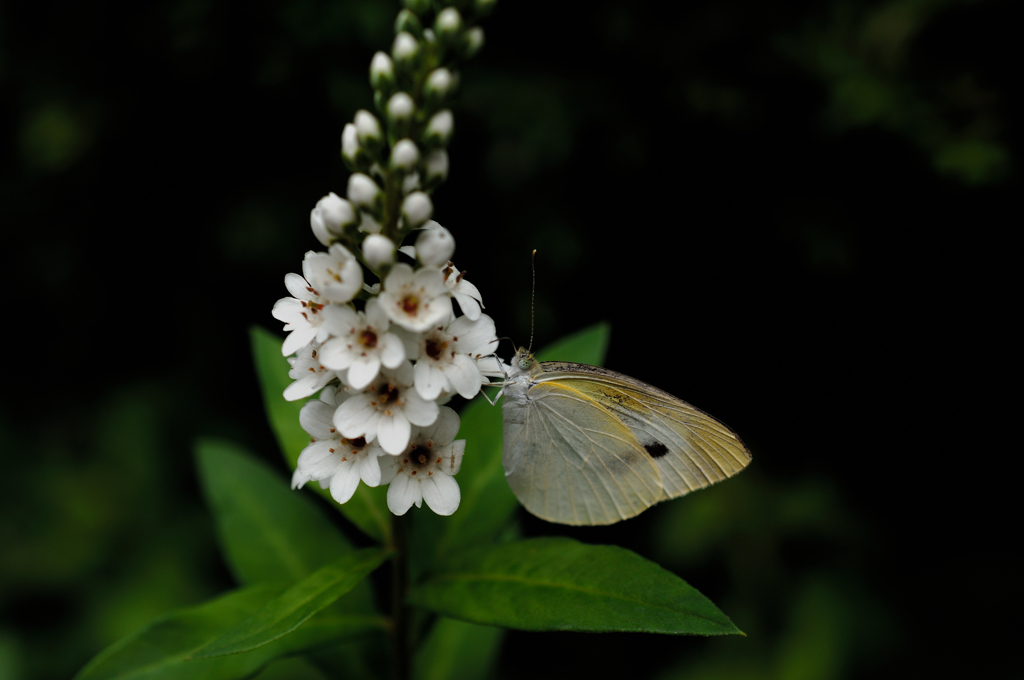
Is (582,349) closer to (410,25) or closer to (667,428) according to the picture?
(667,428)

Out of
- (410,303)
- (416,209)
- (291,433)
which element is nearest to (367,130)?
(416,209)

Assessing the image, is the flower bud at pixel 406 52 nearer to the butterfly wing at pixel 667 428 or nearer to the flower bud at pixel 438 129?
the flower bud at pixel 438 129

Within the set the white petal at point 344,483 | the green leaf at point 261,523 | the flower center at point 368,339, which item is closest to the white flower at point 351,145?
the flower center at point 368,339

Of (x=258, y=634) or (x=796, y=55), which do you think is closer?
(x=258, y=634)

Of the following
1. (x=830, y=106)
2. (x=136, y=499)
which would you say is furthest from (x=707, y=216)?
(x=136, y=499)

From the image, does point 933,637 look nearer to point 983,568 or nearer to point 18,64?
point 983,568
